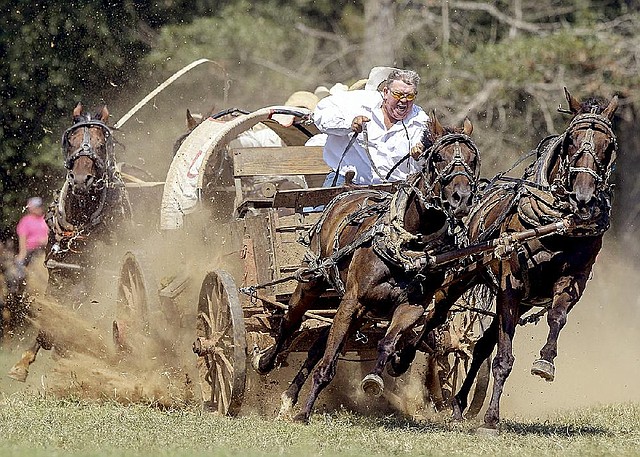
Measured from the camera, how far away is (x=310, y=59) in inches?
960

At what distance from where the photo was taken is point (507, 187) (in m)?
8.63

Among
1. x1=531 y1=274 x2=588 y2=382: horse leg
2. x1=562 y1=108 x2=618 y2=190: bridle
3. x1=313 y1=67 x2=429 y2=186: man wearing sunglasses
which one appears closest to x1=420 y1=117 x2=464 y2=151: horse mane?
x1=562 y1=108 x2=618 y2=190: bridle

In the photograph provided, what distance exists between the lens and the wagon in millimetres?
8836

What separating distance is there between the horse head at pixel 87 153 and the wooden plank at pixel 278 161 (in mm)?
1435

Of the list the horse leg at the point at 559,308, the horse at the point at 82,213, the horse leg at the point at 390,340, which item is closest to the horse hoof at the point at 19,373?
the horse at the point at 82,213

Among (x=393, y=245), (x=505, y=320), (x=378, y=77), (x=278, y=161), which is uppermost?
(x=378, y=77)

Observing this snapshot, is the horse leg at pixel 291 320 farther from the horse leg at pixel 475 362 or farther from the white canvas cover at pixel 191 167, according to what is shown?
the white canvas cover at pixel 191 167

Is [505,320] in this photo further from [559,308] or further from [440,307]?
[440,307]

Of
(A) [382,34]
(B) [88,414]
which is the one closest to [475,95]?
(A) [382,34]

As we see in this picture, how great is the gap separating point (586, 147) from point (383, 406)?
3129 millimetres

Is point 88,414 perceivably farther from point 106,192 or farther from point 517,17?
point 517,17

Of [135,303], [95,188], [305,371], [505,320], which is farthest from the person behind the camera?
[95,188]

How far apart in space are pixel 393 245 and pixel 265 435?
4.51 feet

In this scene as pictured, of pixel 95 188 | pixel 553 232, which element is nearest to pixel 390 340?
pixel 553 232
